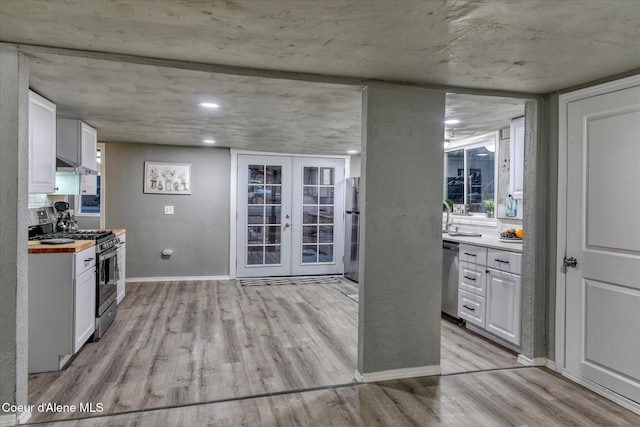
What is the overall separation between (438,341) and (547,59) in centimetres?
199

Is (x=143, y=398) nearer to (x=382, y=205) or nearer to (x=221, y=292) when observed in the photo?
(x=382, y=205)

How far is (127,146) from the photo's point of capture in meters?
6.02

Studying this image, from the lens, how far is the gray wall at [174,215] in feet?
19.7

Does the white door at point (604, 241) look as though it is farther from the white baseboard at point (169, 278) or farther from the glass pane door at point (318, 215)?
the white baseboard at point (169, 278)

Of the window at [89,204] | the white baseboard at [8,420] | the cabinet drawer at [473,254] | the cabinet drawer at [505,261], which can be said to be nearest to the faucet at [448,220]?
the cabinet drawer at [473,254]

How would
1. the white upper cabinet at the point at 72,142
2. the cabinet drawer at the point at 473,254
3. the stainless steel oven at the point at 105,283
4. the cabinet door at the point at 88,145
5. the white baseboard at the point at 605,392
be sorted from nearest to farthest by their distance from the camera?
the white baseboard at the point at 605,392
the stainless steel oven at the point at 105,283
the cabinet drawer at the point at 473,254
the white upper cabinet at the point at 72,142
the cabinet door at the point at 88,145

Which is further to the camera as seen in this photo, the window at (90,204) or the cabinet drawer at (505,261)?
the window at (90,204)

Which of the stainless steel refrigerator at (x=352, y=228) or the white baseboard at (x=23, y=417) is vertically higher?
the stainless steel refrigerator at (x=352, y=228)

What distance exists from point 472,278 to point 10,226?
3.66 meters

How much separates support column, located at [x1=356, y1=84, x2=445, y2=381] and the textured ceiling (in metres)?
0.26

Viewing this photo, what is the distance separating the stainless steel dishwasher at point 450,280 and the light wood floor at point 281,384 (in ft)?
0.59

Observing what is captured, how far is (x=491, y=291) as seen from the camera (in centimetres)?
367

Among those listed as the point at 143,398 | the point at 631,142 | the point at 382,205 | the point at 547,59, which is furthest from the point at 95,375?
the point at 631,142

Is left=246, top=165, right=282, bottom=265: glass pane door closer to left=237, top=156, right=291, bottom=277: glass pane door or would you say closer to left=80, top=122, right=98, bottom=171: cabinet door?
left=237, top=156, right=291, bottom=277: glass pane door
